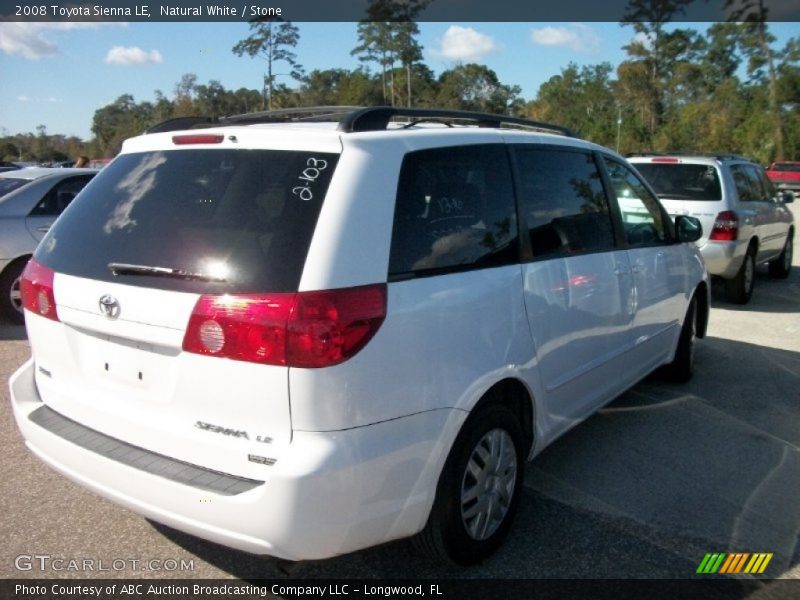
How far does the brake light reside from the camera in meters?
2.79

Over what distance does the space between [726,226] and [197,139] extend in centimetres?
721

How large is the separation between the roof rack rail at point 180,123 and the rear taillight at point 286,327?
4.60 ft

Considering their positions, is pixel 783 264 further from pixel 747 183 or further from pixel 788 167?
pixel 788 167

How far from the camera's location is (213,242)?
2.53 meters

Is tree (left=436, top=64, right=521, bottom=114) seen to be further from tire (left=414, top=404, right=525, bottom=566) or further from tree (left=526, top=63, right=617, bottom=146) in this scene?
tire (left=414, top=404, right=525, bottom=566)

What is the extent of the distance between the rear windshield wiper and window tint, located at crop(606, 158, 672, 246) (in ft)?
9.33

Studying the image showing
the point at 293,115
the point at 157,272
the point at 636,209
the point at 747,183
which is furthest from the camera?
the point at 747,183

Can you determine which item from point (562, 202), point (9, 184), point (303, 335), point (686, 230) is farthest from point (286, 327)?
point (9, 184)

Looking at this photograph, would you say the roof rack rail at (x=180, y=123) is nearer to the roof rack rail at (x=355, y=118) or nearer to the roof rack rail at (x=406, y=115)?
the roof rack rail at (x=355, y=118)

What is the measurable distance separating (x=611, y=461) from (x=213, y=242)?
8.84ft

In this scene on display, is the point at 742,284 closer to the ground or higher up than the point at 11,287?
closer to the ground

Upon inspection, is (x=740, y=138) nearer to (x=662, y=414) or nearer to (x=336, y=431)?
(x=662, y=414)

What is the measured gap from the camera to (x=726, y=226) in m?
8.40

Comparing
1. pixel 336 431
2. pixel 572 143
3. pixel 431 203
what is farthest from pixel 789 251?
pixel 336 431
